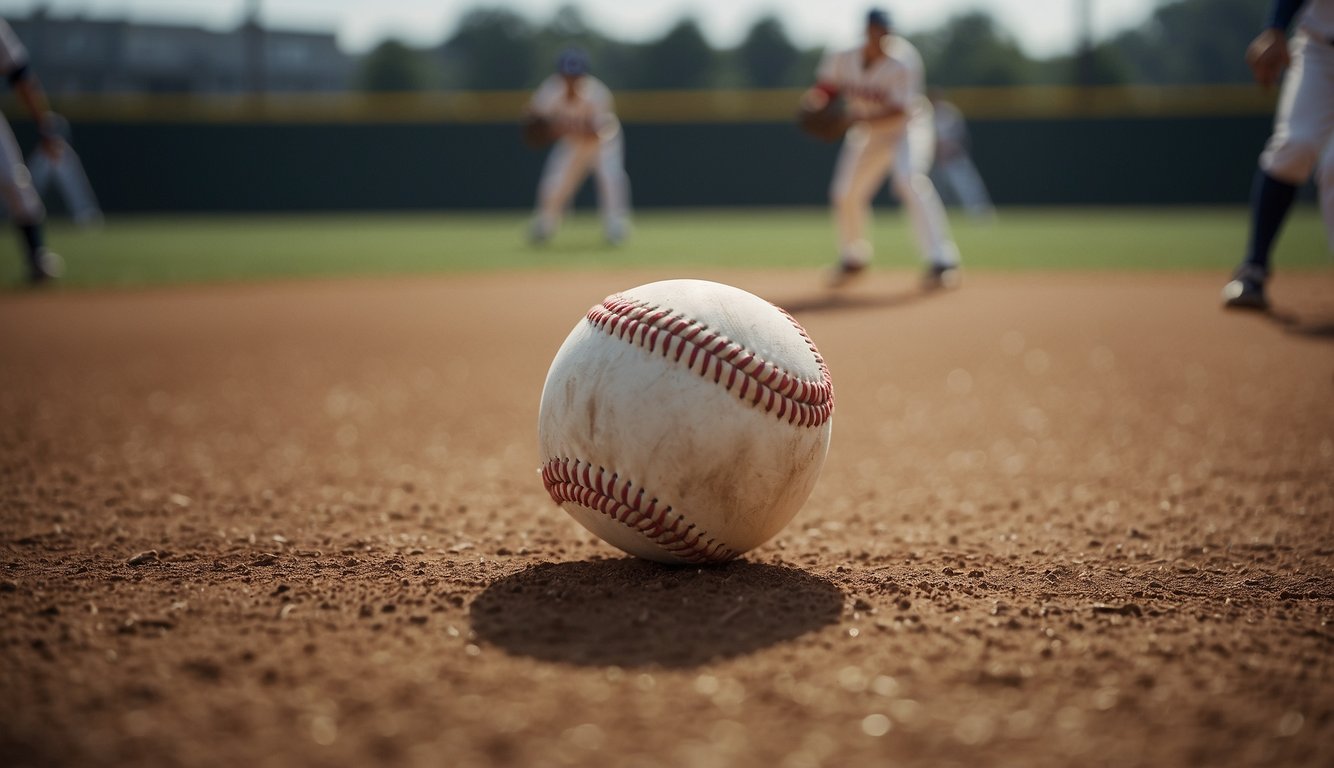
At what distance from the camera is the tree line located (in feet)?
107

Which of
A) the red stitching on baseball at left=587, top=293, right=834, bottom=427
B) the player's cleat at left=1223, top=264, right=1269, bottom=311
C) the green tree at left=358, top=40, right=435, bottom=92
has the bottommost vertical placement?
the player's cleat at left=1223, top=264, right=1269, bottom=311

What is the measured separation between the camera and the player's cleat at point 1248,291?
14.4 feet

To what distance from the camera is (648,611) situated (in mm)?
2018

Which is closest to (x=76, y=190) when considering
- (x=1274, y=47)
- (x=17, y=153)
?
(x=17, y=153)

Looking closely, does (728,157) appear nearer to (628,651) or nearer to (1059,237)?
(1059,237)

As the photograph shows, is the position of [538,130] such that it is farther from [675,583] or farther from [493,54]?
[493,54]

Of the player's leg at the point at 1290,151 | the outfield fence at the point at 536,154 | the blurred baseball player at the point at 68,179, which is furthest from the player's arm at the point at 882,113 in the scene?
the outfield fence at the point at 536,154

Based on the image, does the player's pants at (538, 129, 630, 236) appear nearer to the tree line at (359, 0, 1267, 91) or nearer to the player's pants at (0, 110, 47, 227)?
the player's pants at (0, 110, 47, 227)

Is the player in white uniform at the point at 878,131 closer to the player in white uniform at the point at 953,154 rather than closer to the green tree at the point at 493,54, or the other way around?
the player in white uniform at the point at 953,154

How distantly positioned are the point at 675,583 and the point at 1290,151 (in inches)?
132

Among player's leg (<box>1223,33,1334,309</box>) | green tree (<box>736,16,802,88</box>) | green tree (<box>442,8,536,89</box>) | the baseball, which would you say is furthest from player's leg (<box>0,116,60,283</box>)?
green tree (<box>736,16,802,88</box>)

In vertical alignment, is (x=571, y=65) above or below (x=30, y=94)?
above

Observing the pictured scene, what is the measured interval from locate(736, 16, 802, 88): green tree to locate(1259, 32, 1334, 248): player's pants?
34120 millimetres

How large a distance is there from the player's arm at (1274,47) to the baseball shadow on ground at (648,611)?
118 inches
